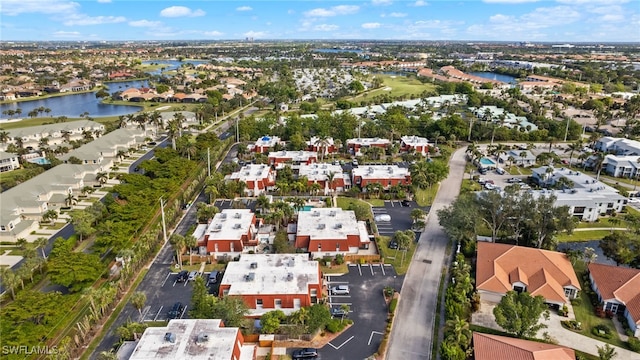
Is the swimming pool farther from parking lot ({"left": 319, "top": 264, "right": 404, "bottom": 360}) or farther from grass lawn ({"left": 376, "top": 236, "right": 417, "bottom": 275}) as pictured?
parking lot ({"left": 319, "top": 264, "right": 404, "bottom": 360})

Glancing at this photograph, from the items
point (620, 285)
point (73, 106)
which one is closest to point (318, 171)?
point (620, 285)

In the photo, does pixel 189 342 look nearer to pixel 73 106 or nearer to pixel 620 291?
pixel 620 291

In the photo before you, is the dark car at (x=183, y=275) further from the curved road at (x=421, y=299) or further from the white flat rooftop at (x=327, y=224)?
the curved road at (x=421, y=299)

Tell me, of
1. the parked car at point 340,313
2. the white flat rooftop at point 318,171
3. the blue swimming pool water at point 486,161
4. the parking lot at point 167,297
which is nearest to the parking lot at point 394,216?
the white flat rooftop at point 318,171

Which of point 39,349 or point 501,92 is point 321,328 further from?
point 501,92

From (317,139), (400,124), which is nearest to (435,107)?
(400,124)

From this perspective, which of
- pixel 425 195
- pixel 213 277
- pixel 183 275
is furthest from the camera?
pixel 425 195
